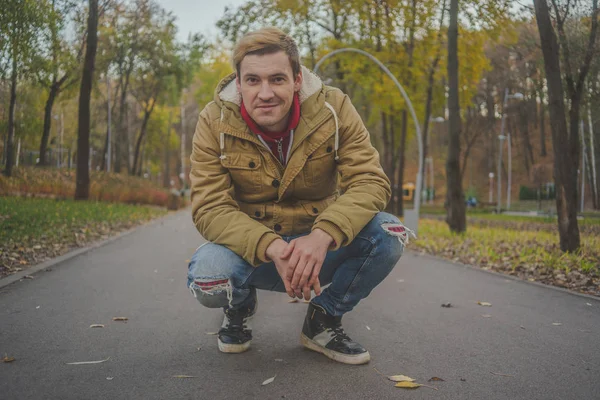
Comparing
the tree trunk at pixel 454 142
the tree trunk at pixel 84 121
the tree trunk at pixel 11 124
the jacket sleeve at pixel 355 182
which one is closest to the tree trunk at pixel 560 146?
the tree trunk at pixel 454 142

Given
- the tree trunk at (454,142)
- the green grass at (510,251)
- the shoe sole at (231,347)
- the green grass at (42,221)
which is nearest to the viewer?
the shoe sole at (231,347)

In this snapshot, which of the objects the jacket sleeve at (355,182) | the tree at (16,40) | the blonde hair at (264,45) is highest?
the tree at (16,40)

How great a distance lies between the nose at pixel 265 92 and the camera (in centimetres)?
332

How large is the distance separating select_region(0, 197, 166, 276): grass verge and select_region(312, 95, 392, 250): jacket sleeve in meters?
4.82

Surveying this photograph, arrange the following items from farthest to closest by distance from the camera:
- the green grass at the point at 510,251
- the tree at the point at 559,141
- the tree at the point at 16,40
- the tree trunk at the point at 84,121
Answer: the tree trunk at the point at 84,121
the tree at the point at 559,141
the green grass at the point at 510,251
the tree at the point at 16,40

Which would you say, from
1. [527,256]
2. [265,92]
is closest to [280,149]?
[265,92]

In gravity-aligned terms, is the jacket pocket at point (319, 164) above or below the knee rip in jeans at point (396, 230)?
above

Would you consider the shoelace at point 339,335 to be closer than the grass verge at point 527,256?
Yes

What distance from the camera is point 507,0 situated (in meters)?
11.9

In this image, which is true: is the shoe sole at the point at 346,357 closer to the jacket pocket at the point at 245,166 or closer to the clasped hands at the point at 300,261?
the clasped hands at the point at 300,261

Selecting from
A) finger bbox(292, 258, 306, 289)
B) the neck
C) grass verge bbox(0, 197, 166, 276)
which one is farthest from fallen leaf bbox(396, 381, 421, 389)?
grass verge bbox(0, 197, 166, 276)

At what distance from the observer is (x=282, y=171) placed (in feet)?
11.5

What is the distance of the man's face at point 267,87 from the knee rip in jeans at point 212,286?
94 centimetres

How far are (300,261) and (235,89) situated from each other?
1210 millimetres
